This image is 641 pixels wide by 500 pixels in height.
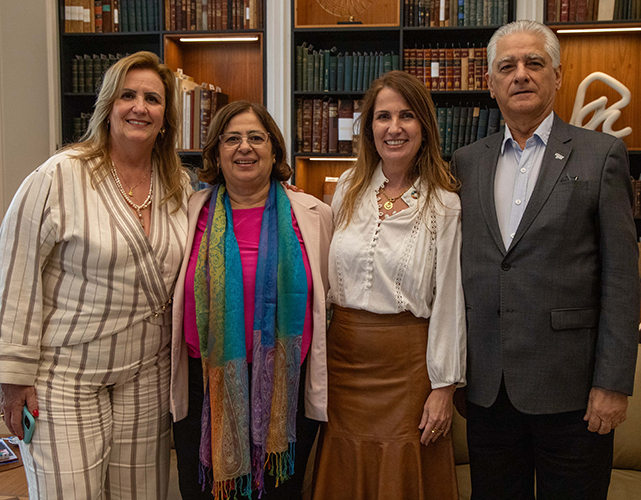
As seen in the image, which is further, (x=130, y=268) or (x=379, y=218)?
(x=379, y=218)

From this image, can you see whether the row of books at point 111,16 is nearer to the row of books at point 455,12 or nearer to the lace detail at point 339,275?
the row of books at point 455,12

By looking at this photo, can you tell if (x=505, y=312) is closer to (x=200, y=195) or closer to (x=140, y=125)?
(x=200, y=195)

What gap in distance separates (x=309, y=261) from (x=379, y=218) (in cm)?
27

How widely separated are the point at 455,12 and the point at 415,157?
2178 mm

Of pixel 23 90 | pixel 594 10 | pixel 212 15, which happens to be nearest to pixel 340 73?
pixel 212 15

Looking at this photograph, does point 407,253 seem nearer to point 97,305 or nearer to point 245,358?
point 245,358

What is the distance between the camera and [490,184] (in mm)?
1695

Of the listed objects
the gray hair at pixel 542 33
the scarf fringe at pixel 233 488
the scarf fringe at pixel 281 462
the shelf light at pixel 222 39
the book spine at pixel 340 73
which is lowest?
the scarf fringe at pixel 233 488

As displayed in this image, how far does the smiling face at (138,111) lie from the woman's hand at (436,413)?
1.17m

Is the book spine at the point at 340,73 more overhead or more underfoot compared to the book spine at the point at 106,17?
more underfoot

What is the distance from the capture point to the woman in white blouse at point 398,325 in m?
1.72

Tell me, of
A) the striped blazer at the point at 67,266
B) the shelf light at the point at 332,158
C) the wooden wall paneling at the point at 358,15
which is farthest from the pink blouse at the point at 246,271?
the wooden wall paneling at the point at 358,15

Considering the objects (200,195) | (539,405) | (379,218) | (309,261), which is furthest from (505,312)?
(200,195)

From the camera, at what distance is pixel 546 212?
157 cm
